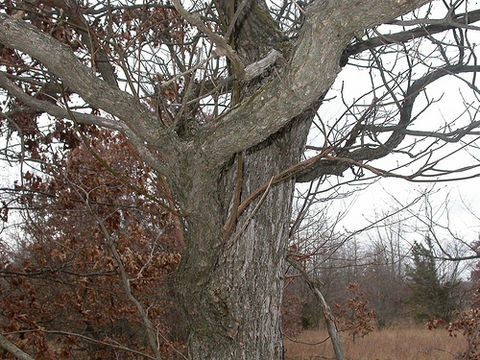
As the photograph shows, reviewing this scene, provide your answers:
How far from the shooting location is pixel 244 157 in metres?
2.48

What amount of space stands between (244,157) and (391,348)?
570 inches

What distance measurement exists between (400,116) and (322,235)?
130 cm

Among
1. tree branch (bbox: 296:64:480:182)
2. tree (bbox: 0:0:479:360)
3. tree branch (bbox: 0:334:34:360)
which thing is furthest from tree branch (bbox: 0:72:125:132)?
tree branch (bbox: 296:64:480:182)

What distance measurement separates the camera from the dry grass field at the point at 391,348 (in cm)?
1310

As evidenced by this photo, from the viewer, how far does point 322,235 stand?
3.99 m

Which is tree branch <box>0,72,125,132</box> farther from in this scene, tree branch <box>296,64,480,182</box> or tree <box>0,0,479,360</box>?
tree branch <box>296,64,480,182</box>

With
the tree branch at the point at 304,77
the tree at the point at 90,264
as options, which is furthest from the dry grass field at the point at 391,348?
the tree branch at the point at 304,77

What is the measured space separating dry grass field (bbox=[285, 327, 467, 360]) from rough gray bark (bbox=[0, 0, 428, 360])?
1230 cm

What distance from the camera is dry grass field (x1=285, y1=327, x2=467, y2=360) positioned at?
A: 13099 mm

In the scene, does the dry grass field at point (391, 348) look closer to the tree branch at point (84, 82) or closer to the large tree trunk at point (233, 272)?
the large tree trunk at point (233, 272)

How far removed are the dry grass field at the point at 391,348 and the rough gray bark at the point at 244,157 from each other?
1230 centimetres

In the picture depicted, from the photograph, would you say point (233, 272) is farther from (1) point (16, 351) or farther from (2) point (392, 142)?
(2) point (392, 142)

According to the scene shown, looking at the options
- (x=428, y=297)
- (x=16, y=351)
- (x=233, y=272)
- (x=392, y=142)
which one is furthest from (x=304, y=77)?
(x=428, y=297)

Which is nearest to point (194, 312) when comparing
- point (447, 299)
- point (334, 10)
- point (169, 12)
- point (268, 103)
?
point (268, 103)
